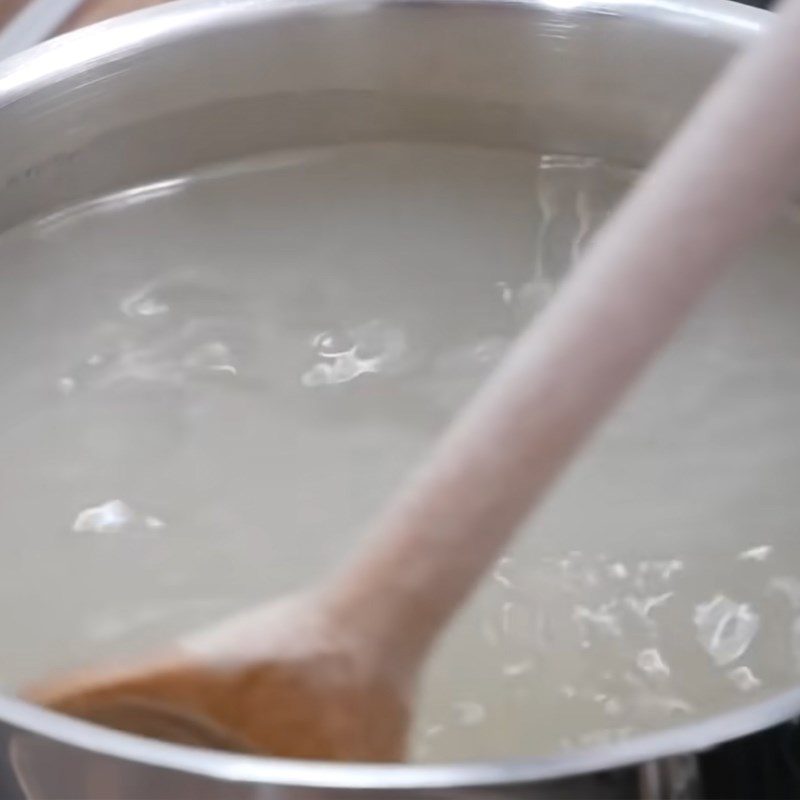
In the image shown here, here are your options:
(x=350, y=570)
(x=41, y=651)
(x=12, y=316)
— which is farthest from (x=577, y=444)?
(x=12, y=316)

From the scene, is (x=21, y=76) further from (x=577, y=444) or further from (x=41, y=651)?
(x=577, y=444)

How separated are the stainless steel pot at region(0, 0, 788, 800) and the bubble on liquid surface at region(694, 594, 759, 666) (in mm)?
296

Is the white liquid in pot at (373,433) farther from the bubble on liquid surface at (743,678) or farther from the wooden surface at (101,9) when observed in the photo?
the wooden surface at (101,9)

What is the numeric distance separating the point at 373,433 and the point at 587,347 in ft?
0.89

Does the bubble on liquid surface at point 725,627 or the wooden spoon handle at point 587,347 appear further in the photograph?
the bubble on liquid surface at point 725,627

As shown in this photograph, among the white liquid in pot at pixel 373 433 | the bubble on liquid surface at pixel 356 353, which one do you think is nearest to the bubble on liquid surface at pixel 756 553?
the white liquid in pot at pixel 373 433

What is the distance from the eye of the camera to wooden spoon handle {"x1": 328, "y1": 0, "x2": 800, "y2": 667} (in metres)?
0.30

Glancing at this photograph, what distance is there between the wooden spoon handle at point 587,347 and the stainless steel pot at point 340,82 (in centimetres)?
37

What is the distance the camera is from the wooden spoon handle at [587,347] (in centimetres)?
30

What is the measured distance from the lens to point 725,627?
50 centimetres

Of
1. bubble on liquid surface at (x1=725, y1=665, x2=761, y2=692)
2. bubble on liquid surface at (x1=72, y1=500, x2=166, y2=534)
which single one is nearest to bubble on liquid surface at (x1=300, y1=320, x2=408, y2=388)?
bubble on liquid surface at (x1=72, y1=500, x2=166, y2=534)

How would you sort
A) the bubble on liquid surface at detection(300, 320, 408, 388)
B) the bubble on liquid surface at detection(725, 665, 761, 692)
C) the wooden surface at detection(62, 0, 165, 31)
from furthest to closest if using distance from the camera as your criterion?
the wooden surface at detection(62, 0, 165, 31) < the bubble on liquid surface at detection(300, 320, 408, 388) < the bubble on liquid surface at detection(725, 665, 761, 692)

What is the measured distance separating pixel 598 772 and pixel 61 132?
1.59 ft

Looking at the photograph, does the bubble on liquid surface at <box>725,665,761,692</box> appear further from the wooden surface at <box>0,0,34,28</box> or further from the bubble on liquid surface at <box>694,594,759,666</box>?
the wooden surface at <box>0,0,34,28</box>
